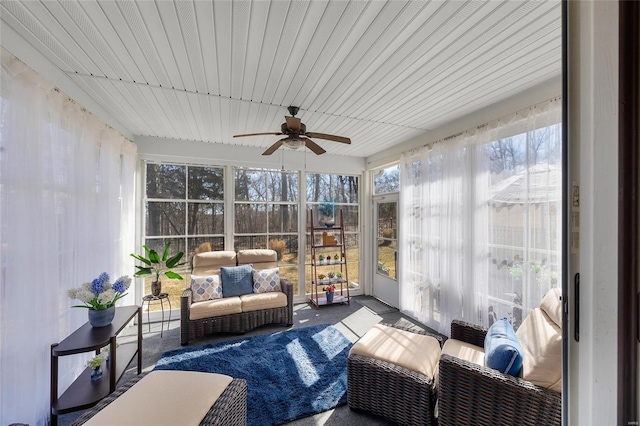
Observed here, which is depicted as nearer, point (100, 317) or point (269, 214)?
point (100, 317)

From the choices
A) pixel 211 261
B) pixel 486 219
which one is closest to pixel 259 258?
pixel 211 261

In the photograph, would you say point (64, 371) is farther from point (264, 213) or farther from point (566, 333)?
point (566, 333)

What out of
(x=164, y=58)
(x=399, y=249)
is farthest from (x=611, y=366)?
(x=399, y=249)

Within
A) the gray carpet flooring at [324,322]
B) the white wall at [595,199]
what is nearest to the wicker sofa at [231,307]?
the gray carpet flooring at [324,322]

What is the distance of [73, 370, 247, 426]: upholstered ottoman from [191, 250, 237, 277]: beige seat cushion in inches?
78.5

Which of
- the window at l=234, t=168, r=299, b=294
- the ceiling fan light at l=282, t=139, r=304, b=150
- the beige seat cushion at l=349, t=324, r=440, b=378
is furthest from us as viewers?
the window at l=234, t=168, r=299, b=294

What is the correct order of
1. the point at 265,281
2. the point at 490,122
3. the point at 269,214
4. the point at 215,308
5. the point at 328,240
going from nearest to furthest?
1. the point at 490,122
2. the point at 215,308
3. the point at 265,281
4. the point at 269,214
5. the point at 328,240

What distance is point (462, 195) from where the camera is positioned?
282 centimetres

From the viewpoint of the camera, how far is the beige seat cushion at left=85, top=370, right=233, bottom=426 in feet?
4.02

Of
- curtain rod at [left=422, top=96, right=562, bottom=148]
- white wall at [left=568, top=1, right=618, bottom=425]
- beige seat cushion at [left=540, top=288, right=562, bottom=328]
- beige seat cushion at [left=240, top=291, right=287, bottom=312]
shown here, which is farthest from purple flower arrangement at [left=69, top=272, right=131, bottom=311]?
curtain rod at [left=422, top=96, right=562, bottom=148]

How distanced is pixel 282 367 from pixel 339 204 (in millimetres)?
2878

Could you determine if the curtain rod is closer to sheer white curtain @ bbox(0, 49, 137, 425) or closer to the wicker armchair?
the wicker armchair

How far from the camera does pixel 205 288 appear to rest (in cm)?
325

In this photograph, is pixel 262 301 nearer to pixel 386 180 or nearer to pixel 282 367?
pixel 282 367
